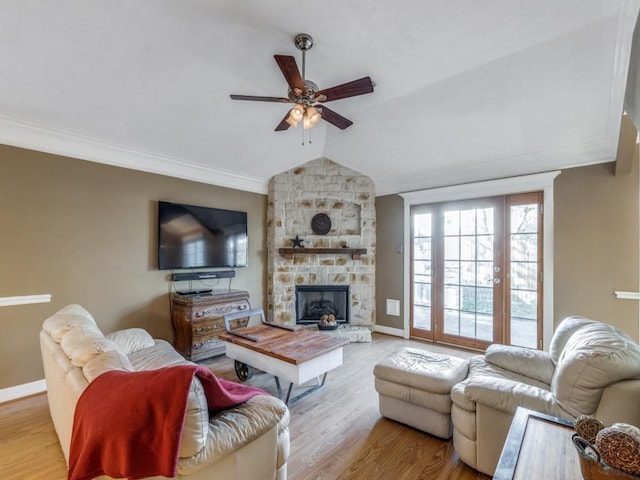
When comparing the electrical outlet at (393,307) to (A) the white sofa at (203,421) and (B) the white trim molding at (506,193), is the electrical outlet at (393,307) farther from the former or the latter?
(A) the white sofa at (203,421)

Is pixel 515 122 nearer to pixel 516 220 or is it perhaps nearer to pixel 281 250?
pixel 516 220

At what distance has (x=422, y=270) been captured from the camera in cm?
476

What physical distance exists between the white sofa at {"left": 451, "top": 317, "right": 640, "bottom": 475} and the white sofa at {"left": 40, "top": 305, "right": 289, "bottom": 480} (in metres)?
1.21

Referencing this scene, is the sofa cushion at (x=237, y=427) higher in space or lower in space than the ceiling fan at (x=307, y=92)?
lower

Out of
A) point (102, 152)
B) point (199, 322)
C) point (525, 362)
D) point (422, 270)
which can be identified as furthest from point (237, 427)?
point (422, 270)

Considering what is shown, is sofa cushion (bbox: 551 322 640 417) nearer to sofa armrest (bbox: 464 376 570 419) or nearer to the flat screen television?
sofa armrest (bbox: 464 376 570 419)

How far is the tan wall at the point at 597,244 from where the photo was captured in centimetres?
321

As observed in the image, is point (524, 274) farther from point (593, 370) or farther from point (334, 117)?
point (334, 117)

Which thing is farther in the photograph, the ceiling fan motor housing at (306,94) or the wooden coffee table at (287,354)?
the wooden coffee table at (287,354)

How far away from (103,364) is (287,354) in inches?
54.7

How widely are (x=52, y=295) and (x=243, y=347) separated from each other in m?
2.09

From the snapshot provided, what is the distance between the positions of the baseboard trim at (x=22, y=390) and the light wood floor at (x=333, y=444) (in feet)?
0.23

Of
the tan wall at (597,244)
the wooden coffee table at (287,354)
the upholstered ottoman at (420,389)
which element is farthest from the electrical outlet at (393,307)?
the upholstered ottoman at (420,389)

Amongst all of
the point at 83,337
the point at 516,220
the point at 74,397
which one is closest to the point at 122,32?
the point at 83,337
